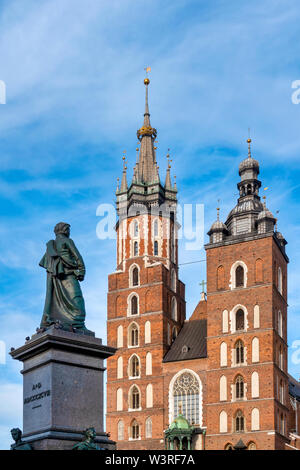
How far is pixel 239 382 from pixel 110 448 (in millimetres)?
38654

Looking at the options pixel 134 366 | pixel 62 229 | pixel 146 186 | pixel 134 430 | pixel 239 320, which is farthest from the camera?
pixel 146 186

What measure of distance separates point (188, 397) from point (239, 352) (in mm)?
4796

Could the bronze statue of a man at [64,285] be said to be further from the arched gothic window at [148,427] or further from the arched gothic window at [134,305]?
the arched gothic window at [134,305]

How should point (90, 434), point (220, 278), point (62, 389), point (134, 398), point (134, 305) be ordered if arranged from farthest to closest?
1. point (134, 305)
2. point (134, 398)
3. point (220, 278)
4. point (62, 389)
5. point (90, 434)

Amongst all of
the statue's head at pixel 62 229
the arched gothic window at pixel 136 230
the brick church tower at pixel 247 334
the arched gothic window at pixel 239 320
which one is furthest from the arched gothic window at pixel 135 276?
the statue's head at pixel 62 229

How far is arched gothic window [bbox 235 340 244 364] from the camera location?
5025cm

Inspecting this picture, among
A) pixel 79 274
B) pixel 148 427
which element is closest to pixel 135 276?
pixel 148 427

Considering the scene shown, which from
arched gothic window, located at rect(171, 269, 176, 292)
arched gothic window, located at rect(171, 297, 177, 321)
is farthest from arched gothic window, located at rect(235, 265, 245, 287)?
arched gothic window, located at rect(171, 269, 176, 292)

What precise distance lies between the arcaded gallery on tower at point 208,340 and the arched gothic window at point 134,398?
7 cm

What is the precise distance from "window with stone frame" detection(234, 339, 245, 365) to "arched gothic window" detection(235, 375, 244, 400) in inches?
41.2

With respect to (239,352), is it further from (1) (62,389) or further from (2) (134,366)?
(1) (62,389)

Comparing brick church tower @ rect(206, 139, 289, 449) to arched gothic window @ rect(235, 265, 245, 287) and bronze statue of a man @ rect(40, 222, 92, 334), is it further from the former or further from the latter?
bronze statue of a man @ rect(40, 222, 92, 334)

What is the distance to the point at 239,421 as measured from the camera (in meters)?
49.0

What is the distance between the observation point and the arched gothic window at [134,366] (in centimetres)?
5416
